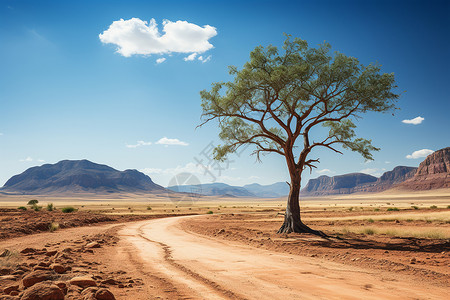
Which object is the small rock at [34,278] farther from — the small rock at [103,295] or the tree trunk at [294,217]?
the tree trunk at [294,217]

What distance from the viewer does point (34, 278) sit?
596cm

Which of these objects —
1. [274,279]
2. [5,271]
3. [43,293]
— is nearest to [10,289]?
[43,293]

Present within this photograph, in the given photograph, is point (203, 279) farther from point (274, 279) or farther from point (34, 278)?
point (34, 278)

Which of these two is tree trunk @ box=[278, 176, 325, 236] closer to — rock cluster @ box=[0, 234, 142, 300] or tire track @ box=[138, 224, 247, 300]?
tire track @ box=[138, 224, 247, 300]

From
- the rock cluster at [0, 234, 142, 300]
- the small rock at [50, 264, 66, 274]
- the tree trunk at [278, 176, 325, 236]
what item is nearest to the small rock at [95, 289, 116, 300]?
the rock cluster at [0, 234, 142, 300]

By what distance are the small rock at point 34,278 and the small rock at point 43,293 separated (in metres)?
1.03

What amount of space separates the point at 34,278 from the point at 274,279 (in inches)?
214

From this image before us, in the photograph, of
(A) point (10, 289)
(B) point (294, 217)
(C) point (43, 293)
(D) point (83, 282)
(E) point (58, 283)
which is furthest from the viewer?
(B) point (294, 217)

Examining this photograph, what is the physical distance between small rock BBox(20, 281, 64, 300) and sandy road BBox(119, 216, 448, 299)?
7.27ft

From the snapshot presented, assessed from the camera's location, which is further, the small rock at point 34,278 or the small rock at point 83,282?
the small rock at point 83,282

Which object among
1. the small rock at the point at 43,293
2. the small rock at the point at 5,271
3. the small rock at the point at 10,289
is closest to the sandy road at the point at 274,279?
the small rock at the point at 43,293

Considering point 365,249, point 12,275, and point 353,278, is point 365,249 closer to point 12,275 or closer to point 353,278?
point 353,278

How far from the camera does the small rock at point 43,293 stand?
15.6 feet

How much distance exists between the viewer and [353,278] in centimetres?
809
